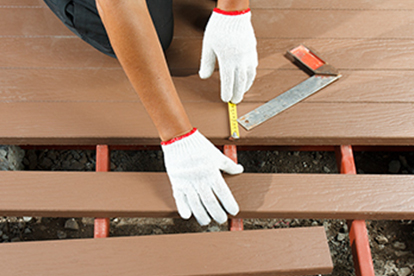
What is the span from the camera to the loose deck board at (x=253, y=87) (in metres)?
1.69

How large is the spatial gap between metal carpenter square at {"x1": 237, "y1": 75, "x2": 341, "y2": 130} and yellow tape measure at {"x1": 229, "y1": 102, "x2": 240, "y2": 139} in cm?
3

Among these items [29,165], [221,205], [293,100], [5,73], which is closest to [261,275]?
[221,205]

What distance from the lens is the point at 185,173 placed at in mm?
1412

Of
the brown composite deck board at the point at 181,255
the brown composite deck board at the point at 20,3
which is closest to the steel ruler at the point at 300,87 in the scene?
the brown composite deck board at the point at 181,255

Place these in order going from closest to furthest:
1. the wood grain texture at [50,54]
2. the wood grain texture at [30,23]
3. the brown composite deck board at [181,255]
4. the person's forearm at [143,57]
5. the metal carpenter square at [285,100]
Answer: the person's forearm at [143,57]
the brown composite deck board at [181,255]
the metal carpenter square at [285,100]
the wood grain texture at [50,54]
the wood grain texture at [30,23]

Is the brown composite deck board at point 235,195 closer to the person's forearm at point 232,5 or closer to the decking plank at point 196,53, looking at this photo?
the decking plank at point 196,53

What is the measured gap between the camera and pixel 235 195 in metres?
1.54

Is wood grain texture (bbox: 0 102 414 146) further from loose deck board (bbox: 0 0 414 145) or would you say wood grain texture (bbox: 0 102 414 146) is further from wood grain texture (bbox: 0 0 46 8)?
wood grain texture (bbox: 0 0 46 8)

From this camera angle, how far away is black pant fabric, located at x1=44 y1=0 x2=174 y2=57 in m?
1.67

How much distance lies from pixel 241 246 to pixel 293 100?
2.79ft

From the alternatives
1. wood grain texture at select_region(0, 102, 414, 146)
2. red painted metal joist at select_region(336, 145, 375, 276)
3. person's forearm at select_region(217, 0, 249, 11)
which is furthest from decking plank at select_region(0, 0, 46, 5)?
red painted metal joist at select_region(336, 145, 375, 276)

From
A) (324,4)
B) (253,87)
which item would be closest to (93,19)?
(253,87)

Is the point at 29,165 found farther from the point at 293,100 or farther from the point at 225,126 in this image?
the point at 293,100

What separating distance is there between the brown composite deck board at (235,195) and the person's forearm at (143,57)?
0.37 metres
